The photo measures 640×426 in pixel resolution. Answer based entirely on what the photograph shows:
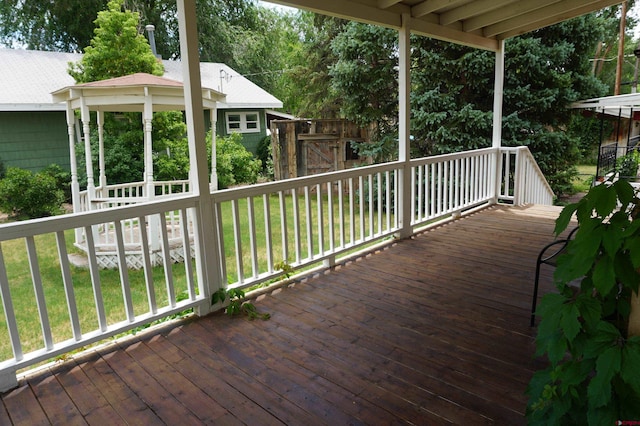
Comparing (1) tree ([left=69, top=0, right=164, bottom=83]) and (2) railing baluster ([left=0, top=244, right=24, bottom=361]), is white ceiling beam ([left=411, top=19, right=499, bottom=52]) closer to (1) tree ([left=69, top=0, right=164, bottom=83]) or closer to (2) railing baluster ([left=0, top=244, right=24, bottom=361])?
(2) railing baluster ([left=0, top=244, right=24, bottom=361])

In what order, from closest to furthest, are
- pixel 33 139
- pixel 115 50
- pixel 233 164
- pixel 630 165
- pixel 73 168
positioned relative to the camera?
pixel 73 168 < pixel 630 165 < pixel 115 50 < pixel 33 139 < pixel 233 164

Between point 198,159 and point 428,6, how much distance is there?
3093 mm

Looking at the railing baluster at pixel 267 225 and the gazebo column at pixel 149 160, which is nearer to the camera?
the railing baluster at pixel 267 225

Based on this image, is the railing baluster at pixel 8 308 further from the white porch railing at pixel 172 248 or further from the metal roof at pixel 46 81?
the metal roof at pixel 46 81

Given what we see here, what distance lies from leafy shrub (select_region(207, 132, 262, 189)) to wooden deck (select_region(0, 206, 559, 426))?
680 centimetres

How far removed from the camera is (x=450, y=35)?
5.28 m

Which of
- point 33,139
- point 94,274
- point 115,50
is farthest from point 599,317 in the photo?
point 33,139

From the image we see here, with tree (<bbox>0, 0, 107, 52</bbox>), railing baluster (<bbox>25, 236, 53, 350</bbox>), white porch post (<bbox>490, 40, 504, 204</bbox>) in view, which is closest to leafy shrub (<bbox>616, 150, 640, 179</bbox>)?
white porch post (<bbox>490, 40, 504, 204</bbox>)

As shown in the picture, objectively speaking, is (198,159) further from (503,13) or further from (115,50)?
(115,50)

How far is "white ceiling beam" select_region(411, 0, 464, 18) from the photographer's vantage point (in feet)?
14.3

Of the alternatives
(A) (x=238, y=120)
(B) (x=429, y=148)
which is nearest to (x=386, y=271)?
(B) (x=429, y=148)

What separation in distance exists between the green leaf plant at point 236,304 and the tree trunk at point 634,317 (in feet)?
7.32

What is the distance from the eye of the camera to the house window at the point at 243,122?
13.0 m

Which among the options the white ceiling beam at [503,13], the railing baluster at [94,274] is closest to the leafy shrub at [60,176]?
the railing baluster at [94,274]
